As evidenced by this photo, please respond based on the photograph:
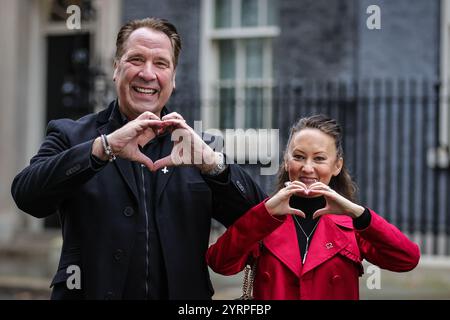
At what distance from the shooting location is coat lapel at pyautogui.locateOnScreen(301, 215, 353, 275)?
2.46 meters

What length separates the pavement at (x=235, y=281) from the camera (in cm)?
717

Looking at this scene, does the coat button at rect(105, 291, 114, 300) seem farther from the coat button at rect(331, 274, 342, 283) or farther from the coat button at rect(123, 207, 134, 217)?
the coat button at rect(331, 274, 342, 283)

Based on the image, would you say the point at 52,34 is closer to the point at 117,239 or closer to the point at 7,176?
the point at 7,176

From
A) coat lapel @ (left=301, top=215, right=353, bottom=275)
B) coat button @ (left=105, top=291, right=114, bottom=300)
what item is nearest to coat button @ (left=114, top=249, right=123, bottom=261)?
coat button @ (left=105, top=291, right=114, bottom=300)

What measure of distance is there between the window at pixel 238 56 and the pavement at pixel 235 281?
252 centimetres

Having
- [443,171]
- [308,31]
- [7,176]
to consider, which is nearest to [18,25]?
[7,176]

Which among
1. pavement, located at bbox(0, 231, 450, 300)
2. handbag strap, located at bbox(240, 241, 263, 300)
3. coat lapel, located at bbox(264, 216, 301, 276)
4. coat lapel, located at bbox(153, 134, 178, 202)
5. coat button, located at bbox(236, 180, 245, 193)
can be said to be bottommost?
pavement, located at bbox(0, 231, 450, 300)

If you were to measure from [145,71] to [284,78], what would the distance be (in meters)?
7.10

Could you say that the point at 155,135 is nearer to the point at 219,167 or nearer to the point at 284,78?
the point at 219,167

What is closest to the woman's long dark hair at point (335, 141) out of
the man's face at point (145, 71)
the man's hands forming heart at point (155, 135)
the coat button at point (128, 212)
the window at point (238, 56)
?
the man's hands forming heart at point (155, 135)

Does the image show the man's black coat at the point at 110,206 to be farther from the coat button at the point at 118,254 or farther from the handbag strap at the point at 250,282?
the handbag strap at the point at 250,282

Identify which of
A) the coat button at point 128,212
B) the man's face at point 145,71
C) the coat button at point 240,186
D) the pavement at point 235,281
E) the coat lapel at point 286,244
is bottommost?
the pavement at point 235,281

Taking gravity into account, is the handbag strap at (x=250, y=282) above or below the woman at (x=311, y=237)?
below

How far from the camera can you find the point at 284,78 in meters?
9.41
